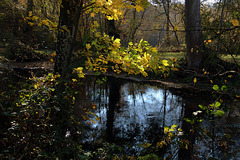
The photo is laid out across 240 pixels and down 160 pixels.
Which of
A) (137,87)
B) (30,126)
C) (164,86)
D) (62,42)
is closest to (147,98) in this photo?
(137,87)

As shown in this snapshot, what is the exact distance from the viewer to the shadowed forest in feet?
6.64

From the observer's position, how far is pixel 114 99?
611 cm

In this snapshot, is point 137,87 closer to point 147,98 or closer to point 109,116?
point 147,98

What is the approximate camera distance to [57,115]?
2492 millimetres

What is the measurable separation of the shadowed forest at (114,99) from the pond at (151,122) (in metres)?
0.02

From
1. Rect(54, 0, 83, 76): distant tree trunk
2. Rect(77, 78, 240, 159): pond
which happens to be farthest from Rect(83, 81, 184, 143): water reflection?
Rect(54, 0, 83, 76): distant tree trunk

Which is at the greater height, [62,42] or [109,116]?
[62,42]

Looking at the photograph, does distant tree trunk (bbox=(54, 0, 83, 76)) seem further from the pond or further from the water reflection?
the water reflection

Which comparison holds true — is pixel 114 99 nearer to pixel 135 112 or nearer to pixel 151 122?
pixel 135 112

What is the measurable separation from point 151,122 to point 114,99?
1964 mm

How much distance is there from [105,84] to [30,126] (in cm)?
583

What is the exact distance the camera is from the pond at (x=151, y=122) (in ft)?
10.7

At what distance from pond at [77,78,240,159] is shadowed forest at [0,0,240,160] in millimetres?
24

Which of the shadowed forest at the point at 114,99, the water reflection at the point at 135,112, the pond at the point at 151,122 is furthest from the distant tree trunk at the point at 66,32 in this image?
the water reflection at the point at 135,112
